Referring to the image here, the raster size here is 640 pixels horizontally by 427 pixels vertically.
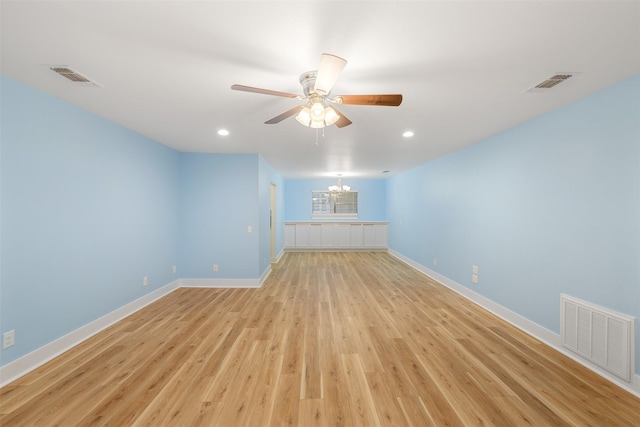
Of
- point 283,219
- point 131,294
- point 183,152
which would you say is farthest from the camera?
point 283,219

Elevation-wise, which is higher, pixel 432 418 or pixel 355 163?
pixel 355 163

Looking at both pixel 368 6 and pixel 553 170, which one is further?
pixel 553 170

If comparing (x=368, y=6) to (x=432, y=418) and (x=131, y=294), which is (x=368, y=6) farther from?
(x=131, y=294)

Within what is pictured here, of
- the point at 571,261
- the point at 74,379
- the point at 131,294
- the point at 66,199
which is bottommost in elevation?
the point at 74,379

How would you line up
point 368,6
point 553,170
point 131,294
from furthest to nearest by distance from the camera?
point 131,294 → point 553,170 → point 368,6

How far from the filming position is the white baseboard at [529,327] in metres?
1.93

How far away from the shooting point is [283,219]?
8.40 meters

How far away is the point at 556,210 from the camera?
2527 mm

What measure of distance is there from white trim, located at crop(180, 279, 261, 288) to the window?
459 cm

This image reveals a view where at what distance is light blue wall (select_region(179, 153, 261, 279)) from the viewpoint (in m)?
4.46

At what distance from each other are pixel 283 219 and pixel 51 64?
22.3 ft

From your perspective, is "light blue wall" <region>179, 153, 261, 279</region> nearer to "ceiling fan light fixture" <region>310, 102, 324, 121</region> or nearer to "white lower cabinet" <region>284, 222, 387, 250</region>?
"ceiling fan light fixture" <region>310, 102, 324, 121</region>

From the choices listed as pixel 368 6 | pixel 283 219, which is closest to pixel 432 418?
pixel 368 6

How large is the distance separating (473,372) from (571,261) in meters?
1.48
